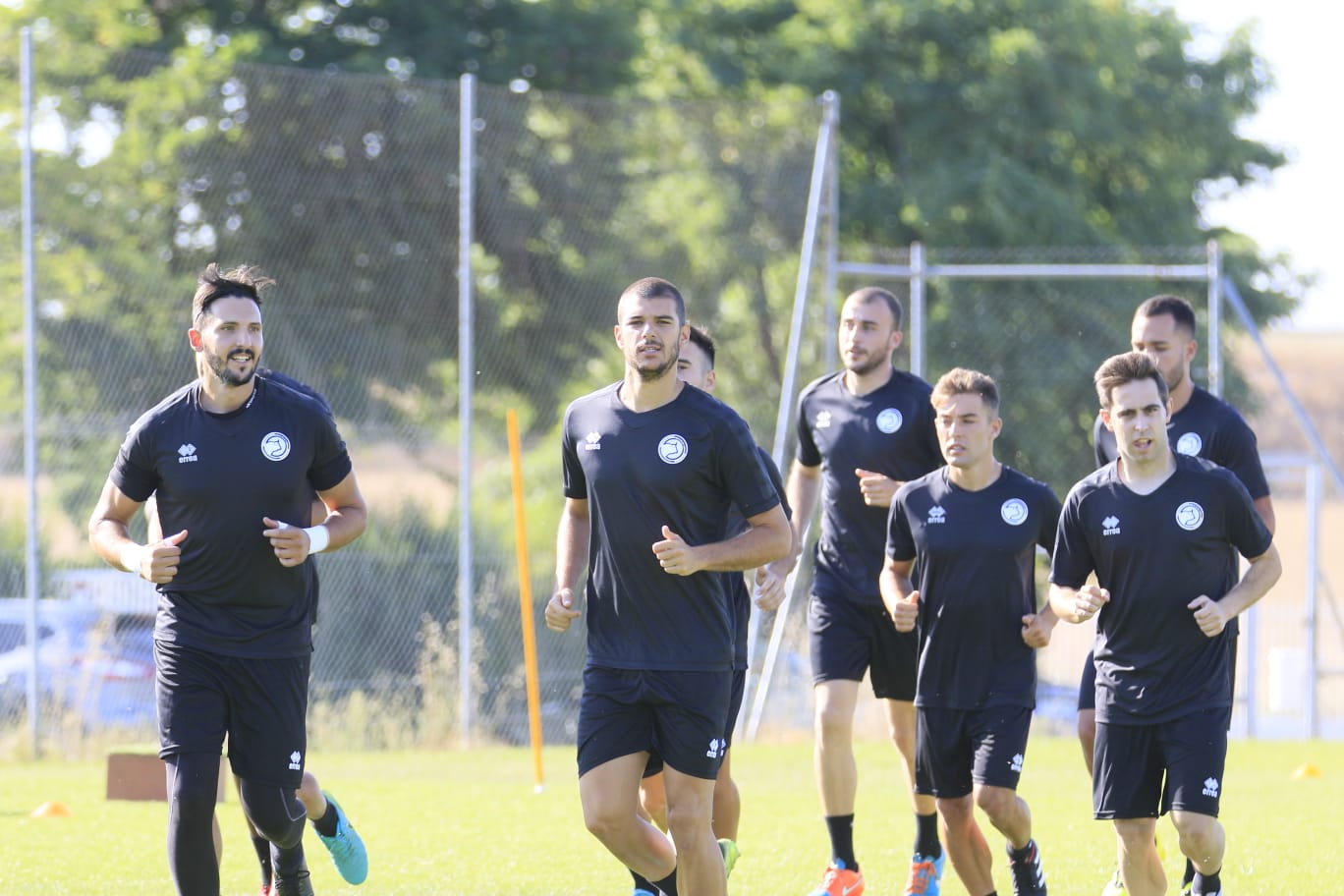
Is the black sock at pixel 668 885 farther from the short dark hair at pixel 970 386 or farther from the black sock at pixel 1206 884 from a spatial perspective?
the short dark hair at pixel 970 386

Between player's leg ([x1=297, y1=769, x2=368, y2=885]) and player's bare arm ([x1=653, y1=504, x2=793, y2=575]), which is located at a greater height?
player's bare arm ([x1=653, y1=504, x2=793, y2=575])

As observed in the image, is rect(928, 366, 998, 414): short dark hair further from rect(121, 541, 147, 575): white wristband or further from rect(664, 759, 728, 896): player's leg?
rect(121, 541, 147, 575): white wristband

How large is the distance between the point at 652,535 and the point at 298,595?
1378 mm

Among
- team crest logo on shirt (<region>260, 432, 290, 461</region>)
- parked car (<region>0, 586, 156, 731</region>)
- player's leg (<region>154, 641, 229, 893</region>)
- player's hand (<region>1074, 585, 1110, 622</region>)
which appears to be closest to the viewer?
player's leg (<region>154, 641, 229, 893</region>)

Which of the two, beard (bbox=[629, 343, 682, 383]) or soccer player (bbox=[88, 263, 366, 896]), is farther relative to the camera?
soccer player (bbox=[88, 263, 366, 896])

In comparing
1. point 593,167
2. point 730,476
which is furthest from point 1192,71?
point 730,476

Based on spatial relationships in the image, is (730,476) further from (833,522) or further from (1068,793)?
(1068,793)

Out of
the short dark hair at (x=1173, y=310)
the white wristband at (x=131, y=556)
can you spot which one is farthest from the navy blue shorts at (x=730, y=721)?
the short dark hair at (x=1173, y=310)

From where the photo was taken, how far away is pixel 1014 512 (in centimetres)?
737

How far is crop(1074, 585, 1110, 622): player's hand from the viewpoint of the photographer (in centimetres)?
641

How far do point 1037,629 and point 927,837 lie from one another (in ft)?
4.47

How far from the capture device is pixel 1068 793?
12039mm

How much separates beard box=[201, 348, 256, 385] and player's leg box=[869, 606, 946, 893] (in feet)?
10.1

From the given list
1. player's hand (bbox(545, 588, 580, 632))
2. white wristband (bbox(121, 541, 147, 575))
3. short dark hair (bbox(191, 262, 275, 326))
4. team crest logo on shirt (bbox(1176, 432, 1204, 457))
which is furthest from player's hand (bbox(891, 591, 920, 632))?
white wristband (bbox(121, 541, 147, 575))
